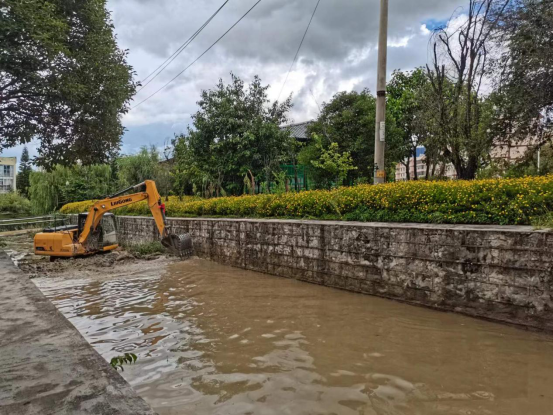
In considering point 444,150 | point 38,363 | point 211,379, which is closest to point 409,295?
point 211,379

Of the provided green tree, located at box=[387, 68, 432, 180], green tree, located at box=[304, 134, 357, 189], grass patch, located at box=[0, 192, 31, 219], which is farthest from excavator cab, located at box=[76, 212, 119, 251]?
grass patch, located at box=[0, 192, 31, 219]

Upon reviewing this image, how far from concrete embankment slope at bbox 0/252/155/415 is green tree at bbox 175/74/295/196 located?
11323 millimetres

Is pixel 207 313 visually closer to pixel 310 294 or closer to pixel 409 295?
pixel 310 294

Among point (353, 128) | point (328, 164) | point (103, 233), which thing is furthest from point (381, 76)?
point (103, 233)

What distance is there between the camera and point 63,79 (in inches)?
295

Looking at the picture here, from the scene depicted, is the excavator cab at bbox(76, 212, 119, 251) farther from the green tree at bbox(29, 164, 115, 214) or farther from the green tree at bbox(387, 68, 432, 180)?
the green tree at bbox(29, 164, 115, 214)

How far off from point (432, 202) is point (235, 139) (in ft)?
31.9

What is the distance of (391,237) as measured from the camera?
581 centimetres

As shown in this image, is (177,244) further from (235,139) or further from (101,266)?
(235,139)

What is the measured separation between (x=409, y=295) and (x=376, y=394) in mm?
2651

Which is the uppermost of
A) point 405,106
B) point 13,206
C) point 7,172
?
point 7,172

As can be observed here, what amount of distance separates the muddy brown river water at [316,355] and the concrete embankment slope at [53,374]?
72cm

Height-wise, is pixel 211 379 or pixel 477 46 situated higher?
pixel 477 46

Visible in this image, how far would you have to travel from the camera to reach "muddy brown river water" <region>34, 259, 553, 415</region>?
298cm
